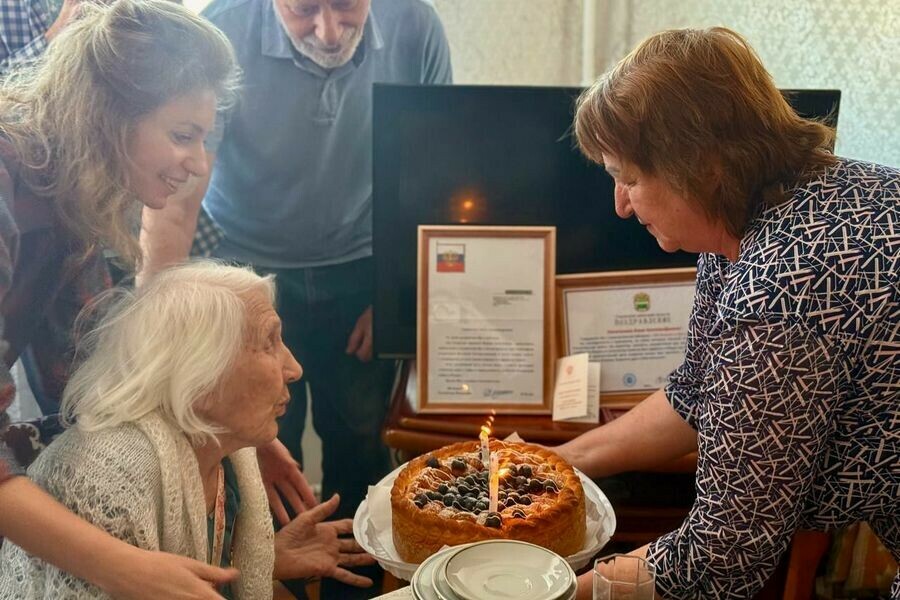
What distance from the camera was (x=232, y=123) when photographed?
2.10 metres

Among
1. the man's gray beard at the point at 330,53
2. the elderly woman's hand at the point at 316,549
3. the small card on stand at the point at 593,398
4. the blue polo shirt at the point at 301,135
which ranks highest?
the man's gray beard at the point at 330,53

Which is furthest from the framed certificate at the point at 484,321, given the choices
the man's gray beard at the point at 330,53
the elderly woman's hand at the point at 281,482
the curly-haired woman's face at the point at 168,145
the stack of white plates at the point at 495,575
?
the stack of white plates at the point at 495,575

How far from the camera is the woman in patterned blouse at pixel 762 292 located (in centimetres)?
113

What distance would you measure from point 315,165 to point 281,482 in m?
0.87

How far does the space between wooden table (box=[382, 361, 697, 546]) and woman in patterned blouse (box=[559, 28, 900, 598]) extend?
51 centimetres

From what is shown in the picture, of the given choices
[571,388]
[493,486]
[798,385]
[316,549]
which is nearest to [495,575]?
[493,486]

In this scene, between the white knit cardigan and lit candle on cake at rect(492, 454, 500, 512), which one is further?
lit candle on cake at rect(492, 454, 500, 512)

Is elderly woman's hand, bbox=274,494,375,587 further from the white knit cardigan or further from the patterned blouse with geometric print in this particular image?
the patterned blouse with geometric print

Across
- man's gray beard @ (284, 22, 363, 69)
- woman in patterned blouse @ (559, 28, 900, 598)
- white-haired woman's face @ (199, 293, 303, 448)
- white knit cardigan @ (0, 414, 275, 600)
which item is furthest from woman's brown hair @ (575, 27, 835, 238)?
man's gray beard @ (284, 22, 363, 69)

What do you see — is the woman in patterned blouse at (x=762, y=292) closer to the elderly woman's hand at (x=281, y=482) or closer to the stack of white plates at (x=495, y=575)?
the stack of white plates at (x=495, y=575)

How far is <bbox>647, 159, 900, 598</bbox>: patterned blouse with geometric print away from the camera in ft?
3.70

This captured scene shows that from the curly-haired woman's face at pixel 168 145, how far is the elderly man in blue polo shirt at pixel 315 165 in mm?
607

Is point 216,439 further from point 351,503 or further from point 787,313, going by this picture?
point 351,503

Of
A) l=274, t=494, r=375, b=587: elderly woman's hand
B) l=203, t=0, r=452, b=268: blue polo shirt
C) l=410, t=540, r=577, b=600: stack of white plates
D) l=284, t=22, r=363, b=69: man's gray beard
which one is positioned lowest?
l=274, t=494, r=375, b=587: elderly woman's hand
